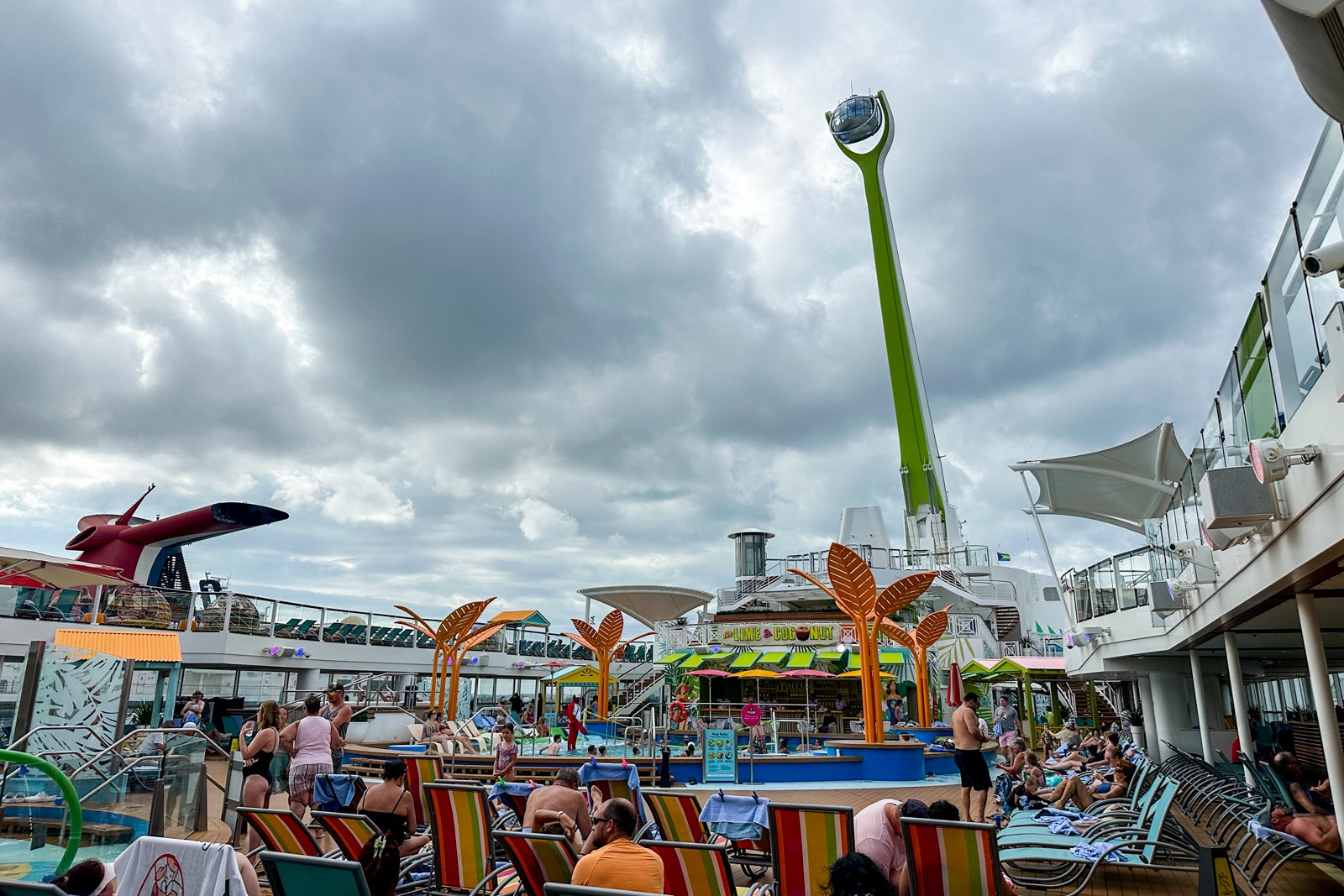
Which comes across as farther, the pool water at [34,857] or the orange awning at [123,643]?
the orange awning at [123,643]

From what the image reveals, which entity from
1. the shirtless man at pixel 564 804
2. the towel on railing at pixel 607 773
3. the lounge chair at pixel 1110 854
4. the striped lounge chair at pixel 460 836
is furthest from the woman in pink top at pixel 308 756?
the lounge chair at pixel 1110 854

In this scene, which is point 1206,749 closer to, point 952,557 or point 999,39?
point 999,39

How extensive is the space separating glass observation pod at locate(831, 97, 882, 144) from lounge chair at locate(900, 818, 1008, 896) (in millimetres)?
49449

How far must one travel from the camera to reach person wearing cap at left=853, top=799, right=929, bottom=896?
4.41 meters

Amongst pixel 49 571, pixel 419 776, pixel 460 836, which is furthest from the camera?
pixel 49 571

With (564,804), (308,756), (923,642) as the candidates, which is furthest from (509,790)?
(923,642)

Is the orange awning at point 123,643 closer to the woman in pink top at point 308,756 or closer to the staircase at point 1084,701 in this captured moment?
the woman in pink top at point 308,756

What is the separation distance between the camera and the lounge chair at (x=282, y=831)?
4492 millimetres

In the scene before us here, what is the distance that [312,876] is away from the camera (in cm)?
348

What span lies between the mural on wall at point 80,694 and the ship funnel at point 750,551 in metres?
33.6

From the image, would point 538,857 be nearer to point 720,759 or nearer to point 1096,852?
point 1096,852

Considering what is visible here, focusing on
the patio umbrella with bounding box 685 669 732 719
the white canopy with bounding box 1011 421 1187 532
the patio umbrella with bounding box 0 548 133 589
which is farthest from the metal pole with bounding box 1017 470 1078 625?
the patio umbrella with bounding box 0 548 133 589

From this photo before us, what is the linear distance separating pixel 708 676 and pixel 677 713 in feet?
24.7

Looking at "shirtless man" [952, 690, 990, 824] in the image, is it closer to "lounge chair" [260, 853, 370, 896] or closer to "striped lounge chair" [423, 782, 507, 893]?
"striped lounge chair" [423, 782, 507, 893]
